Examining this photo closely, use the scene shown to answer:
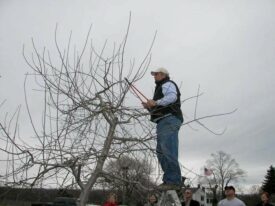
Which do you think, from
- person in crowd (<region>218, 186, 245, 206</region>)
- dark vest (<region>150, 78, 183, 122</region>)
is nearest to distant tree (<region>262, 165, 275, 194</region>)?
person in crowd (<region>218, 186, 245, 206</region>)

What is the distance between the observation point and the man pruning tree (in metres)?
4.59

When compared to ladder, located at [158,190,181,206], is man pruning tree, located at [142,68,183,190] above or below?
above

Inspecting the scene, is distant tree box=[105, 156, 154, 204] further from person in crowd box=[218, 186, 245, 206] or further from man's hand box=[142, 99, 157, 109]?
person in crowd box=[218, 186, 245, 206]

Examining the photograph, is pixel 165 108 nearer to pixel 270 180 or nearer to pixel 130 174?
pixel 130 174

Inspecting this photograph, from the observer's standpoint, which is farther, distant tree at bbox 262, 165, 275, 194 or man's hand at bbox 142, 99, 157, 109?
distant tree at bbox 262, 165, 275, 194

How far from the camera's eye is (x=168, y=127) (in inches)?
189

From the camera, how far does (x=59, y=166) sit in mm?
3795

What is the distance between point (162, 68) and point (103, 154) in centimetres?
186

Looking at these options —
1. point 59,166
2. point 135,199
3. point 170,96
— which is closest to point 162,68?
point 170,96

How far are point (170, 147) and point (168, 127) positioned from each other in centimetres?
23

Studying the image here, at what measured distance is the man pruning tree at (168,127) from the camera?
4.59 metres

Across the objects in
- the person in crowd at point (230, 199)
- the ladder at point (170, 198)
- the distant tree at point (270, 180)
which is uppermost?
the distant tree at point (270, 180)

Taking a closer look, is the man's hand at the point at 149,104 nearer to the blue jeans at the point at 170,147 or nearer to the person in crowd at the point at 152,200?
the blue jeans at the point at 170,147

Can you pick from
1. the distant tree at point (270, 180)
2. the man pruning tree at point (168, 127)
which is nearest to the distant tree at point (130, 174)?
the man pruning tree at point (168, 127)
